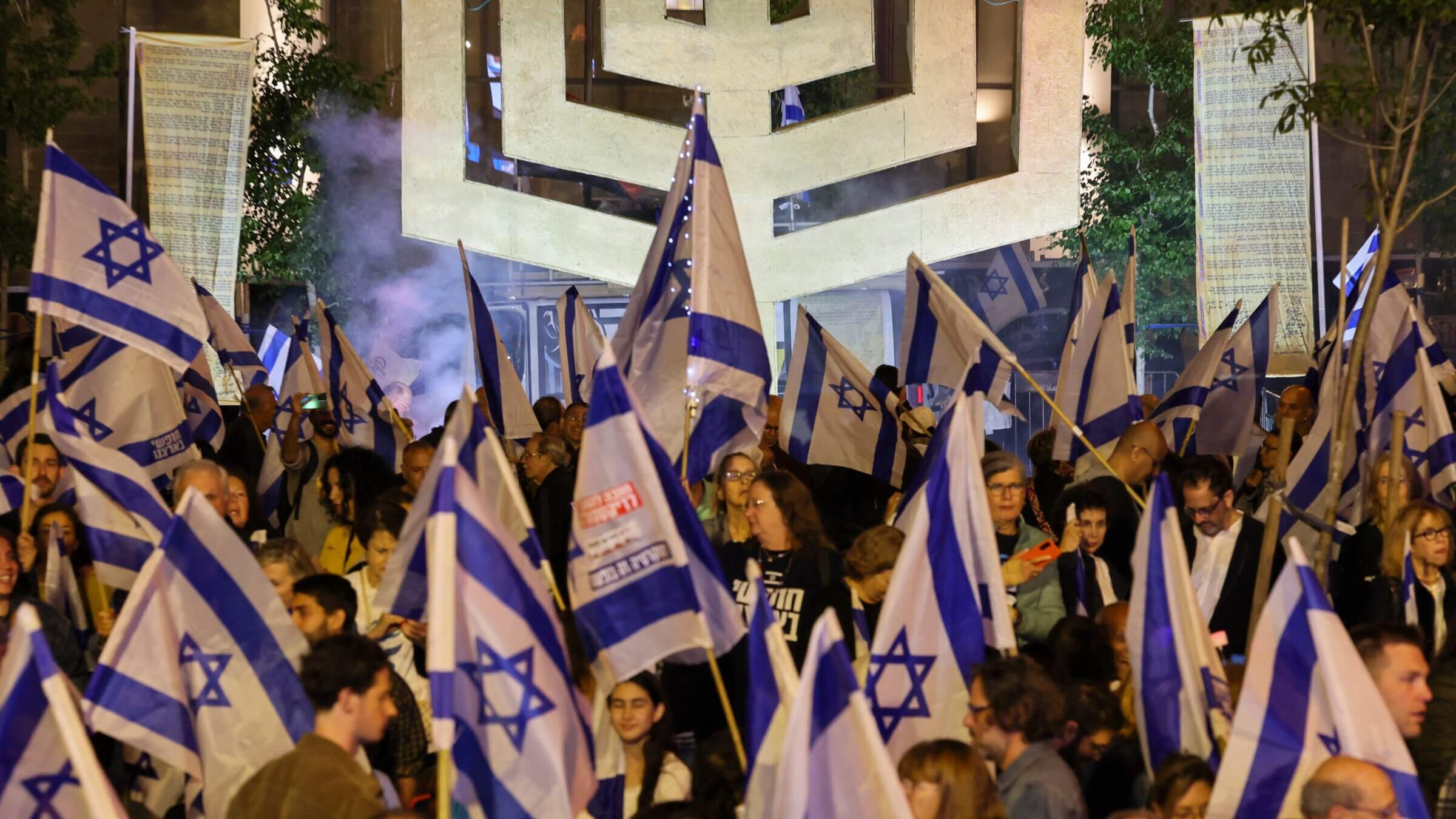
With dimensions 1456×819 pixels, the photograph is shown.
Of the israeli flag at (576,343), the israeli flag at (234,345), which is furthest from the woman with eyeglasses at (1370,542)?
the israeli flag at (234,345)

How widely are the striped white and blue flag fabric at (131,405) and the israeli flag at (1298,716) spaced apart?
16.7 ft

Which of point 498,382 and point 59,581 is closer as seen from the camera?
point 59,581

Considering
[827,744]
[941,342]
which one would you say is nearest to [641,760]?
[827,744]

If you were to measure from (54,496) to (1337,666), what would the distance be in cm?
526

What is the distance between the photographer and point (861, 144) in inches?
490

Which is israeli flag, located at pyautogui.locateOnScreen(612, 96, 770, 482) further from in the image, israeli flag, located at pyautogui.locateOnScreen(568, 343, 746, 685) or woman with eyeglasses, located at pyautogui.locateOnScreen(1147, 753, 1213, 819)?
woman with eyeglasses, located at pyautogui.locateOnScreen(1147, 753, 1213, 819)

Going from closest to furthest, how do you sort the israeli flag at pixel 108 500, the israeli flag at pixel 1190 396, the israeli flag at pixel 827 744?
the israeli flag at pixel 827 744, the israeli flag at pixel 108 500, the israeli flag at pixel 1190 396

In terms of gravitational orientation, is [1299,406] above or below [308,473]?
above

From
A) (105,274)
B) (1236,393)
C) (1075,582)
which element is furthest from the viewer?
(1236,393)

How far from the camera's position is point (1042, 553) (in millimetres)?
5820

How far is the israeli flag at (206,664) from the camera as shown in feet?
14.3

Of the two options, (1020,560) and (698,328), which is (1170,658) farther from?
(698,328)

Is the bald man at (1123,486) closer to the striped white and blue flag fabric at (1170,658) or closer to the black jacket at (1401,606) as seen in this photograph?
the black jacket at (1401,606)

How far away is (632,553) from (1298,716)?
1720 millimetres
